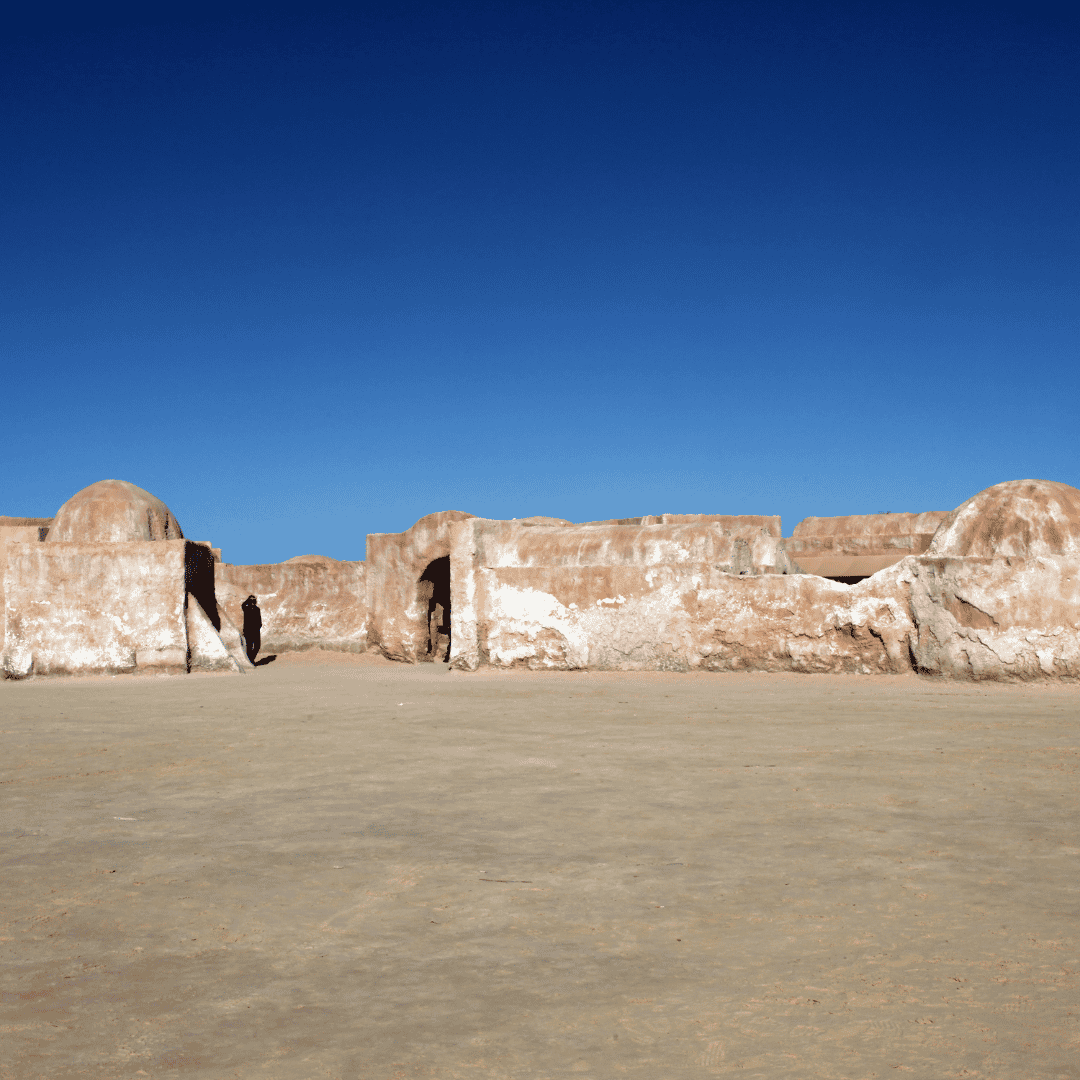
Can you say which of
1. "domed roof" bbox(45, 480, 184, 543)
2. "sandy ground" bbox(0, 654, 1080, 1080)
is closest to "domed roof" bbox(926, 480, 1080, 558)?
"sandy ground" bbox(0, 654, 1080, 1080)

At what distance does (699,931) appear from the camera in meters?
2.72

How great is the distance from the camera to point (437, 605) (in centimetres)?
1523

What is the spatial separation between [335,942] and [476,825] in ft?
4.38

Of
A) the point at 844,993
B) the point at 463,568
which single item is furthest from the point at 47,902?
the point at 463,568

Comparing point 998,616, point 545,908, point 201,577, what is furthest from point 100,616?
point 545,908

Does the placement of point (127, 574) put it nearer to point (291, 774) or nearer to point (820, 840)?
point (291, 774)

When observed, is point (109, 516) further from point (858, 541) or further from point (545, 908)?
point (545, 908)

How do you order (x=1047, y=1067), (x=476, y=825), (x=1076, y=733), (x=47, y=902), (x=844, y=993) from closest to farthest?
(x=1047, y=1067) → (x=844, y=993) → (x=47, y=902) → (x=476, y=825) → (x=1076, y=733)

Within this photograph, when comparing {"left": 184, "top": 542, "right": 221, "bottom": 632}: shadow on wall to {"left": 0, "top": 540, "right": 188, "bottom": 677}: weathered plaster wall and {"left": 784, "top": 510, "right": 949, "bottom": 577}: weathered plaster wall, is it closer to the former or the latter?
{"left": 0, "top": 540, "right": 188, "bottom": 677}: weathered plaster wall

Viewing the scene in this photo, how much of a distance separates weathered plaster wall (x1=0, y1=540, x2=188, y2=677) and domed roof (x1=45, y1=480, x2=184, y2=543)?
15.7ft

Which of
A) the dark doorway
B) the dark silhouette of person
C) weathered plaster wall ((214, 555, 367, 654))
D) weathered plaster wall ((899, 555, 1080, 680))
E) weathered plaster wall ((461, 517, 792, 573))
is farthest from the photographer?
the dark silhouette of person

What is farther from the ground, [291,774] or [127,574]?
[127,574]

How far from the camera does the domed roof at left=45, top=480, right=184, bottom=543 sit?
17.4 meters

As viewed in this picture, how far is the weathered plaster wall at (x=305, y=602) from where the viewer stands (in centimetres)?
1659
